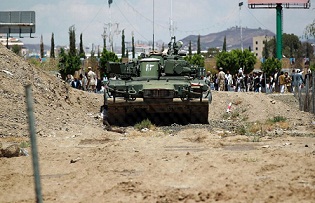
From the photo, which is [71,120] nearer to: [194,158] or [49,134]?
[49,134]

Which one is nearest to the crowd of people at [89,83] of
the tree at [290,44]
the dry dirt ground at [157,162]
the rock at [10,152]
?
the dry dirt ground at [157,162]

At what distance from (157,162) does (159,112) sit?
8655 millimetres

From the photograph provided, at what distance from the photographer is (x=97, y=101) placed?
1091 inches

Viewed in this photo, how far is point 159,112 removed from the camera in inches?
771

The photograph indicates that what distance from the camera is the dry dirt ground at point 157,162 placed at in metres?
8.45

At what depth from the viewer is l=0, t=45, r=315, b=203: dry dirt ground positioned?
27.7 ft

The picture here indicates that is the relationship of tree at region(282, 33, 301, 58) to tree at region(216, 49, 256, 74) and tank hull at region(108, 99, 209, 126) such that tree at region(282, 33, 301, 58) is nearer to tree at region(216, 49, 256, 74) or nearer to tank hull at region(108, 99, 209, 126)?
tree at region(216, 49, 256, 74)

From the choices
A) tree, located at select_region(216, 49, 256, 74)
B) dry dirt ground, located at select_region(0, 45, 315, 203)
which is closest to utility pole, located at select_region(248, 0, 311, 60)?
tree, located at select_region(216, 49, 256, 74)

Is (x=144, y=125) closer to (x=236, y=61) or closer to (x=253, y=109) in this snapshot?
(x=253, y=109)

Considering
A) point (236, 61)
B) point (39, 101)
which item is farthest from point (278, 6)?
point (39, 101)

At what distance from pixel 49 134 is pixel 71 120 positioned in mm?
3757

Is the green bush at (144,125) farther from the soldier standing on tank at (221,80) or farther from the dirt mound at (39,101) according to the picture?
the soldier standing on tank at (221,80)

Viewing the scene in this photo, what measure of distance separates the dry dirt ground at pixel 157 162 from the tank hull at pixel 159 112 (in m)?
0.56

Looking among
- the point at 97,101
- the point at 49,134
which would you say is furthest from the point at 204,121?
the point at 97,101
